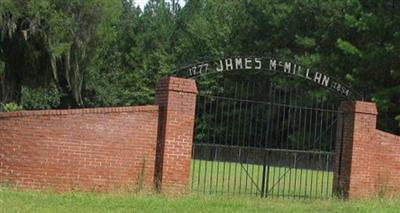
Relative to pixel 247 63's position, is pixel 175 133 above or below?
below

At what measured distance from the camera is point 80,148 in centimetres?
1360

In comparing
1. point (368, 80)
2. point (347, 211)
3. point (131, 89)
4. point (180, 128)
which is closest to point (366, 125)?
point (347, 211)

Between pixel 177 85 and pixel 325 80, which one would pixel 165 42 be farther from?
pixel 177 85

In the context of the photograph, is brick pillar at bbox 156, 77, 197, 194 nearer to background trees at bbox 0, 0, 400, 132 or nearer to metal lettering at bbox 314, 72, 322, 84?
metal lettering at bbox 314, 72, 322, 84

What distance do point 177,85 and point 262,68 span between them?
9.44 feet

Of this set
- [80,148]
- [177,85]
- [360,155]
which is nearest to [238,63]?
[177,85]

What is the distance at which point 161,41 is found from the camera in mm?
60000

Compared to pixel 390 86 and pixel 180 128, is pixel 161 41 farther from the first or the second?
pixel 180 128

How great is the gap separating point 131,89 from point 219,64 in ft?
131

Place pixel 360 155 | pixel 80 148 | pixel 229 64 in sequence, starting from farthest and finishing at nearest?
1. pixel 360 155
2. pixel 229 64
3. pixel 80 148

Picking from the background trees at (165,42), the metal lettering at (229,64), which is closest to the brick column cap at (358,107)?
the metal lettering at (229,64)

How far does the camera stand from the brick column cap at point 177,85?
1419 centimetres

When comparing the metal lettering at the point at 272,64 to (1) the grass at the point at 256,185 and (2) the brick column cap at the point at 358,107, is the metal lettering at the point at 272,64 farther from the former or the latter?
(1) the grass at the point at 256,185

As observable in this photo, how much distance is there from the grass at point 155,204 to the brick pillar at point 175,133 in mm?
506
